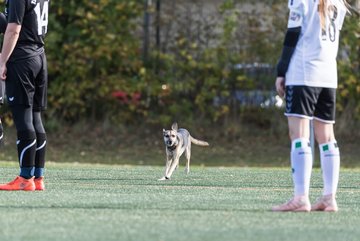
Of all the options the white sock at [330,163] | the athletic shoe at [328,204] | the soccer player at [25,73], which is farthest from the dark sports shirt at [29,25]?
the athletic shoe at [328,204]

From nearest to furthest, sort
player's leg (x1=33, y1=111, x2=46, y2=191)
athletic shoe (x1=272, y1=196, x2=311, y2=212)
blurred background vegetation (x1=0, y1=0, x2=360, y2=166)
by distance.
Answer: athletic shoe (x1=272, y1=196, x2=311, y2=212) → player's leg (x1=33, y1=111, x2=46, y2=191) → blurred background vegetation (x1=0, y1=0, x2=360, y2=166)

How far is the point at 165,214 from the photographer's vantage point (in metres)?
→ 8.55

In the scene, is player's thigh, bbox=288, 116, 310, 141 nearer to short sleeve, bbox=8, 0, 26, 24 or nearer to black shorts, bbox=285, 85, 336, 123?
black shorts, bbox=285, 85, 336, 123

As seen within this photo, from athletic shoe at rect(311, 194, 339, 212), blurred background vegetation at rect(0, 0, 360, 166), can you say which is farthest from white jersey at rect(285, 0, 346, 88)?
blurred background vegetation at rect(0, 0, 360, 166)

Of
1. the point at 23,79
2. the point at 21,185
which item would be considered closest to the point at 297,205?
the point at 21,185

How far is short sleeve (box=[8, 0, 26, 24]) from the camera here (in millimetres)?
10516

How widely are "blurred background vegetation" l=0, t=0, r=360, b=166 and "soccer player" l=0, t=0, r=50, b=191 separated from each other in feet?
48.9

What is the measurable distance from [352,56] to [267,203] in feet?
54.7

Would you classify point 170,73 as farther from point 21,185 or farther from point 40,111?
point 21,185

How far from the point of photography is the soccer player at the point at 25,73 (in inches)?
419

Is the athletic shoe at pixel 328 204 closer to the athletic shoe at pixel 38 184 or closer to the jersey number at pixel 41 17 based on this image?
the athletic shoe at pixel 38 184

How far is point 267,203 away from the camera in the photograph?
988 centimetres

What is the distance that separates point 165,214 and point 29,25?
3112 mm

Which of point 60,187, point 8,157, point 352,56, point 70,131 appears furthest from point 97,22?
point 60,187
